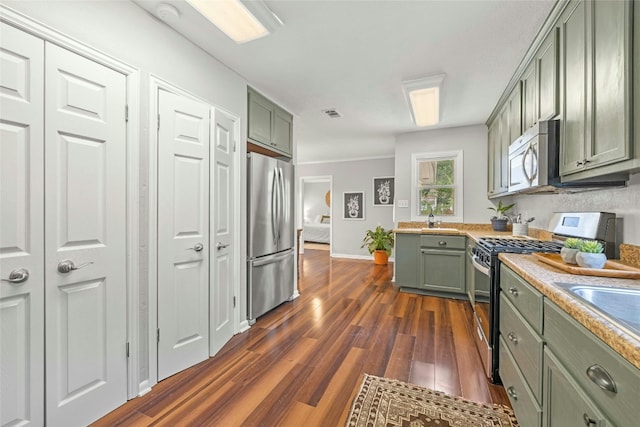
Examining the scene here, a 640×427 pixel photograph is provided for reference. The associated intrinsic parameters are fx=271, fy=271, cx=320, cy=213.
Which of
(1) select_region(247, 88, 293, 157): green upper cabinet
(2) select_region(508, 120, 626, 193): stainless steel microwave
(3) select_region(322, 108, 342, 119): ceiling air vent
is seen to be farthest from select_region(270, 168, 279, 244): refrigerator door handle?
(2) select_region(508, 120, 626, 193): stainless steel microwave

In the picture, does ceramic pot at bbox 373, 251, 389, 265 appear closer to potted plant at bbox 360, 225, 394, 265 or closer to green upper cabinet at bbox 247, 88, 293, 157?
potted plant at bbox 360, 225, 394, 265

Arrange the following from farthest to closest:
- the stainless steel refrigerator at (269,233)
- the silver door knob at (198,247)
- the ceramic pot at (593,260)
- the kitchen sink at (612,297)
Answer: the stainless steel refrigerator at (269,233) < the silver door knob at (198,247) < the ceramic pot at (593,260) < the kitchen sink at (612,297)

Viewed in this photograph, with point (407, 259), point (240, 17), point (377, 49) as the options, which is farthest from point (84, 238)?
point (407, 259)

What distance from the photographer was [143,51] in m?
1.71

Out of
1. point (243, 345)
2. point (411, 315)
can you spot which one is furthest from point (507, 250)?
point (243, 345)

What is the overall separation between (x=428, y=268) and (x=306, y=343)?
205cm

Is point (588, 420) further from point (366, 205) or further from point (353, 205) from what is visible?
point (353, 205)

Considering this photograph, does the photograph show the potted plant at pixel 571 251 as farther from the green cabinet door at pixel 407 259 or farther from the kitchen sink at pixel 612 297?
the green cabinet door at pixel 407 259

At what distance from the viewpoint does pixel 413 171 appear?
14.4 ft

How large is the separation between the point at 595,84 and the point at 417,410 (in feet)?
6.38

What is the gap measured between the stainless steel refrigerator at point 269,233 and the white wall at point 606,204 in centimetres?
266

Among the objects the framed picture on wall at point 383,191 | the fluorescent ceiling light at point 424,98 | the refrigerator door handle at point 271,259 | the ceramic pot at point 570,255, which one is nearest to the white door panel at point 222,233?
the refrigerator door handle at point 271,259

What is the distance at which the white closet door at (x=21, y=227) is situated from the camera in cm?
117

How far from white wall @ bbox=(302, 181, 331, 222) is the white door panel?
763 centimetres
